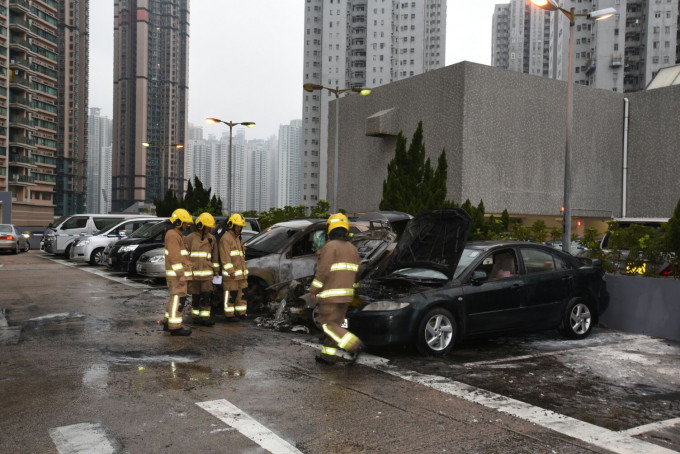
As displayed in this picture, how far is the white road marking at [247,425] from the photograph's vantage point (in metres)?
4.54

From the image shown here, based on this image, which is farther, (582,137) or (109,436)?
(582,137)

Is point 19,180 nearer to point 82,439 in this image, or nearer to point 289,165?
point 82,439

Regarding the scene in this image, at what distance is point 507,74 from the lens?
36.3m

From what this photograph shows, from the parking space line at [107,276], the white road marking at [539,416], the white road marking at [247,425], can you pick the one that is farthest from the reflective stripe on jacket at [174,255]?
the parking space line at [107,276]

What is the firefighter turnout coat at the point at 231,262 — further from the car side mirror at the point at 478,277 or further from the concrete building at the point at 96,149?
the concrete building at the point at 96,149

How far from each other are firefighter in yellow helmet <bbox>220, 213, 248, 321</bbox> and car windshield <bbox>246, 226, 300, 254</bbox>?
50.8 inches

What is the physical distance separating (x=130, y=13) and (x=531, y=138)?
118014 millimetres

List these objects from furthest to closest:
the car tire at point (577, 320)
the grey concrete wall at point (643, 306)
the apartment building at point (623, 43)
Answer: the apartment building at point (623, 43) < the grey concrete wall at point (643, 306) < the car tire at point (577, 320)

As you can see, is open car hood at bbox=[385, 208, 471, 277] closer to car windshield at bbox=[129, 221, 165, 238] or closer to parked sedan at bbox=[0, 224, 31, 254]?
car windshield at bbox=[129, 221, 165, 238]

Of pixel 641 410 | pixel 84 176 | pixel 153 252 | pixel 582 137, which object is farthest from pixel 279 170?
pixel 641 410

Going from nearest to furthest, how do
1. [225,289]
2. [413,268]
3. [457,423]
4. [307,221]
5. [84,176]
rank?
[457,423] → [413,268] → [225,289] → [307,221] → [84,176]

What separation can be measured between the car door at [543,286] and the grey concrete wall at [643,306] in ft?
5.66

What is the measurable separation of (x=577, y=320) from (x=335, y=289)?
14.0 feet

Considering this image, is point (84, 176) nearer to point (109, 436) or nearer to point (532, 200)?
point (532, 200)
